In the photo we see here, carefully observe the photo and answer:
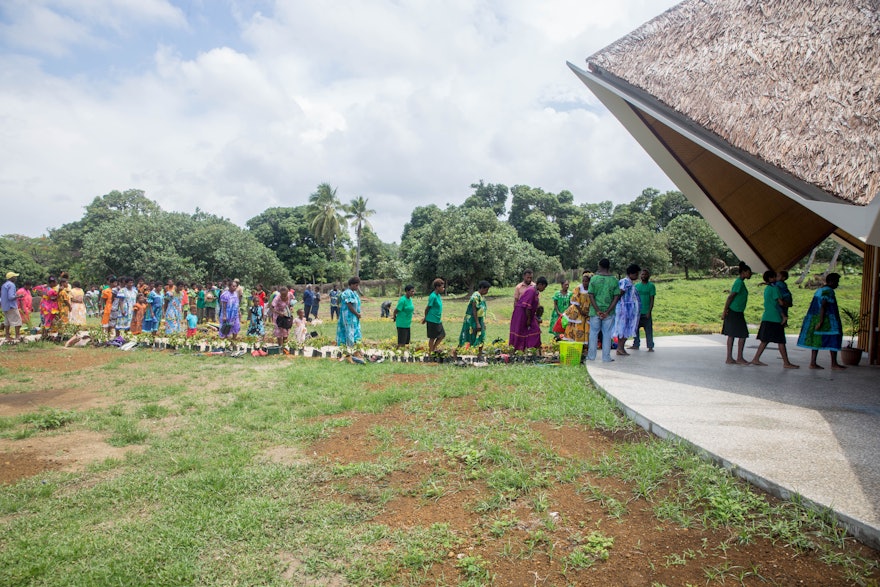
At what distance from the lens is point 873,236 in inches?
208

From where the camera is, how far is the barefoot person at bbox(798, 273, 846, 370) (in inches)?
312

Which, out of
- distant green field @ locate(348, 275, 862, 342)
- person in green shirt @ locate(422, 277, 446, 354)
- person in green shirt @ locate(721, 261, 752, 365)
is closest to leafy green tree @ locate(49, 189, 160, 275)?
distant green field @ locate(348, 275, 862, 342)

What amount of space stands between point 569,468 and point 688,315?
2078cm

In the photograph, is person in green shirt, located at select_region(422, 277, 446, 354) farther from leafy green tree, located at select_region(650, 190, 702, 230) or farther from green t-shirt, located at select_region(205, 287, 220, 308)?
leafy green tree, located at select_region(650, 190, 702, 230)

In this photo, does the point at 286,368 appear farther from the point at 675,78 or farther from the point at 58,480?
the point at 675,78

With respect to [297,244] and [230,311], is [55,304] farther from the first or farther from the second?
[297,244]

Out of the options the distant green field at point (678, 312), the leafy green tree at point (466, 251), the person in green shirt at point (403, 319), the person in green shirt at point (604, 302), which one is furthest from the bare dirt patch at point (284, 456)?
the leafy green tree at point (466, 251)

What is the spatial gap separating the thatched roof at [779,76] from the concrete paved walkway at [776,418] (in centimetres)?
247

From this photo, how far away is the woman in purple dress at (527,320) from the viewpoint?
32.6 feet

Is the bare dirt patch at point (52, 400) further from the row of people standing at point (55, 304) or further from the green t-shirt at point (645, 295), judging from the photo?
the green t-shirt at point (645, 295)

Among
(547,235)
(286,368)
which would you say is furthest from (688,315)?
(547,235)

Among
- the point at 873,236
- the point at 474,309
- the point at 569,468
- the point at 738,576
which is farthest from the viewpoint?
the point at 474,309

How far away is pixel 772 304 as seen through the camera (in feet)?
27.3

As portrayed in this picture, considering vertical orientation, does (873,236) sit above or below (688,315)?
above
